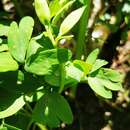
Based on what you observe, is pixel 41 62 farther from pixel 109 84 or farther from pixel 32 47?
pixel 109 84

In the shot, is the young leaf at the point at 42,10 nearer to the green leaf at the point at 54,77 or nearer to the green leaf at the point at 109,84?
the green leaf at the point at 54,77

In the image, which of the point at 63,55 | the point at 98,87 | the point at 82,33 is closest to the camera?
the point at 63,55

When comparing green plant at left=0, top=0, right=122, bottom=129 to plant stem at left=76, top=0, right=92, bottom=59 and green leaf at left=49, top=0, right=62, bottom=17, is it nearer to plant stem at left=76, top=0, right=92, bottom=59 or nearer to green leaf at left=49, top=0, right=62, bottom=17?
green leaf at left=49, top=0, right=62, bottom=17

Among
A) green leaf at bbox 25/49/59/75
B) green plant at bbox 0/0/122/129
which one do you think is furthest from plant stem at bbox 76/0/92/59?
green leaf at bbox 25/49/59/75

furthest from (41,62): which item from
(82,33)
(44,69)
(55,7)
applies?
(82,33)

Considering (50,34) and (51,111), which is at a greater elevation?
(50,34)

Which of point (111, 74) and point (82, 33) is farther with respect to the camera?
point (82, 33)

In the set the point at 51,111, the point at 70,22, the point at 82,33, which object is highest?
the point at 70,22

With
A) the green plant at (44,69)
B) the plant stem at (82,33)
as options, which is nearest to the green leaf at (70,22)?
the green plant at (44,69)
